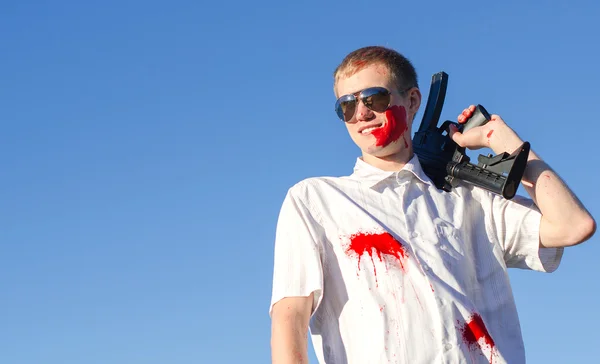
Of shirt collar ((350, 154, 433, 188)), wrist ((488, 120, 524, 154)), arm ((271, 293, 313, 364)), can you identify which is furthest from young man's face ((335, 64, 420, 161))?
arm ((271, 293, 313, 364))

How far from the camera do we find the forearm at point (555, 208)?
5023 millimetres

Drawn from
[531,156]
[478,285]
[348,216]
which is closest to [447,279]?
[478,285]

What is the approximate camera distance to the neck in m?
5.48

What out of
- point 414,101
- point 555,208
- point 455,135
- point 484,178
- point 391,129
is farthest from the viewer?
point 414,101

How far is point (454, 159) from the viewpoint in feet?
18.1

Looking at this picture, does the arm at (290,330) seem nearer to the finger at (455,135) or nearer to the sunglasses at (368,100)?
the sunglasses at (368,100)

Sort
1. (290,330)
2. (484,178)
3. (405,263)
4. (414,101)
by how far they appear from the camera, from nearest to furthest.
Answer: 1. (290,330)
2. (405,263)
3. (484,178)
4. (414,101)

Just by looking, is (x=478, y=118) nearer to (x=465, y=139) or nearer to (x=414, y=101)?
(x=465, y=139)

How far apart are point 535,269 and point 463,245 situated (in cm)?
54

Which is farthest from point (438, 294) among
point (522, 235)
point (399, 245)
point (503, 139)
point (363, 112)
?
point (363, 112)

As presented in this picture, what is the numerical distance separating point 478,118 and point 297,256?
1.59m

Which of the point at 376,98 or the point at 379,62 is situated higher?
the point at 379,62

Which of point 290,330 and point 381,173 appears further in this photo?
point 381,173

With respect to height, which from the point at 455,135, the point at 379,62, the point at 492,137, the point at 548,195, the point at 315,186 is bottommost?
the point at 548,195
